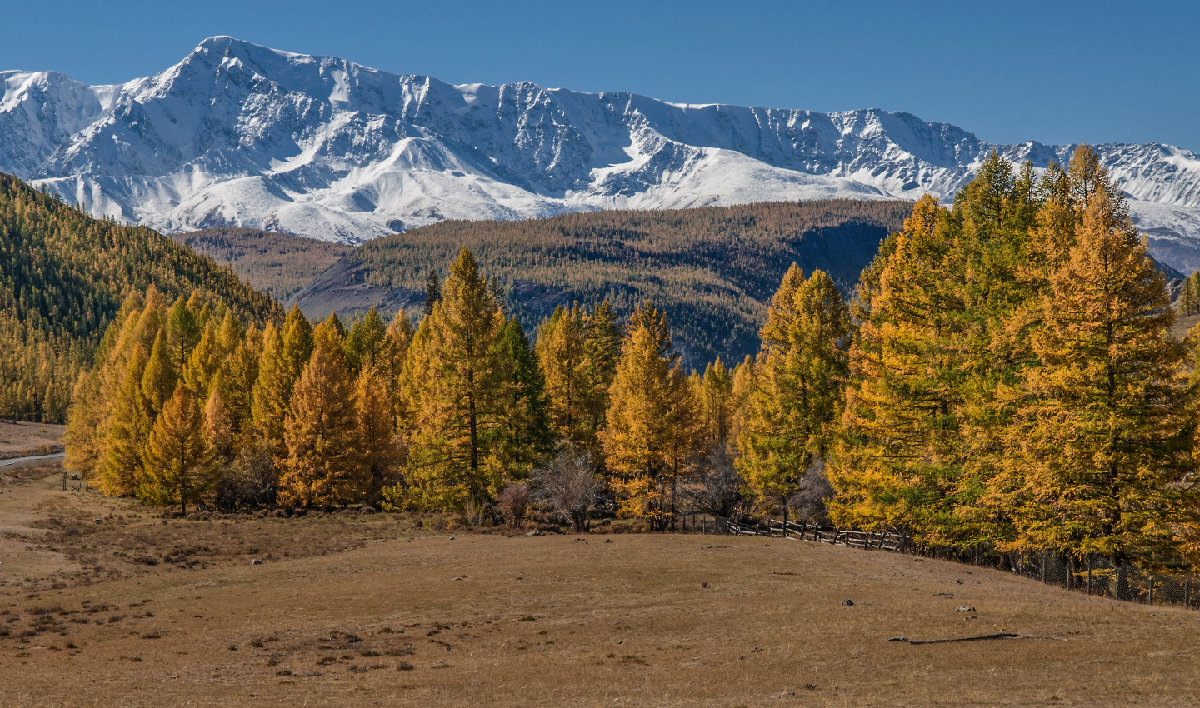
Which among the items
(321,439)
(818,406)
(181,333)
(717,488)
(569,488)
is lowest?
(717,488)

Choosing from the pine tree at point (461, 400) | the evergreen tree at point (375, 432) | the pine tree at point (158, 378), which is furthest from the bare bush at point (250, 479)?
the pine tree at point (461, 400)

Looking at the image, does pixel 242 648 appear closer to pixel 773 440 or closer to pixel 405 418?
pixel 773 440

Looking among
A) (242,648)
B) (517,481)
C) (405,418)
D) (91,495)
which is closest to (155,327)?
(91,495)

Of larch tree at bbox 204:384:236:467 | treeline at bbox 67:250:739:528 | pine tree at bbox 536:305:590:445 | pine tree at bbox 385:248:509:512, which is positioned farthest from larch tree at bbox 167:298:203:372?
pine tree at bbox 385:248:509:512

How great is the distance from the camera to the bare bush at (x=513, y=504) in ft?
164

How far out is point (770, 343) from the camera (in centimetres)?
5103

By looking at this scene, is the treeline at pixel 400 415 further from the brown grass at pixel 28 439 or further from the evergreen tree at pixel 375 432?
the brown grass at pixel 28 439

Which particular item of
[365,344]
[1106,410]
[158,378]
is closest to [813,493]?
[1106,410]

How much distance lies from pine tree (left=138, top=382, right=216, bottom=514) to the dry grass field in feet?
54.7

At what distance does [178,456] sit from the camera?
2325 inches

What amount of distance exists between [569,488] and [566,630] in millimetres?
25512

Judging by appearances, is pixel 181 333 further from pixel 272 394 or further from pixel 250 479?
pixel 250 479

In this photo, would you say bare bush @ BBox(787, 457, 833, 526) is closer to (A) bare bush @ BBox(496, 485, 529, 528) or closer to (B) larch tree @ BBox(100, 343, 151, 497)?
(A) bare bush @ BBox(496, 485, 529, 528)

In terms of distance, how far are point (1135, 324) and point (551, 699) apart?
23.1 metres
